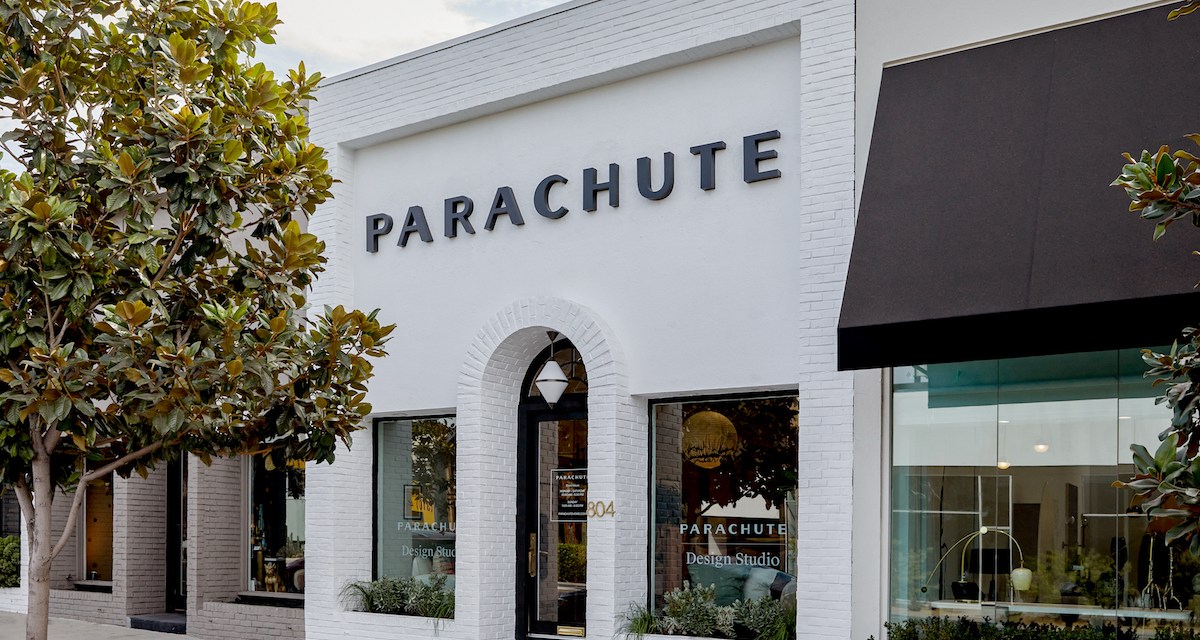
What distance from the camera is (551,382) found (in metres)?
11.6

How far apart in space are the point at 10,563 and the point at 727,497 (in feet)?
41.3

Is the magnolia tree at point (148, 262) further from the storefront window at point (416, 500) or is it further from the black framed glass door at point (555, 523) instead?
the storefront window at point (416, 500)

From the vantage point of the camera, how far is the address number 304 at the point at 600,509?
10.6 metres

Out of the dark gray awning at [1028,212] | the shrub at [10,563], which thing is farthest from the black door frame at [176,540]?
the dark gray awning at [1028,212]

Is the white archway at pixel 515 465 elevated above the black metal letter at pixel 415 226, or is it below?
below

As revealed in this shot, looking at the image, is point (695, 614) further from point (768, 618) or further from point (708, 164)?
point (708, 164)

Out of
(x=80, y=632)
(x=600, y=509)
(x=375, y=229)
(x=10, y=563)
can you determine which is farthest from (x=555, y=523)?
(x=10, y=563)

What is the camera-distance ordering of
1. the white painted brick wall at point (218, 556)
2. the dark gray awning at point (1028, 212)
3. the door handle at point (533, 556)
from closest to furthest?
the dark gray awning at point (1028, 212)
the door handle at point (533, 556)
the white painted brick wall at point (218, 556)

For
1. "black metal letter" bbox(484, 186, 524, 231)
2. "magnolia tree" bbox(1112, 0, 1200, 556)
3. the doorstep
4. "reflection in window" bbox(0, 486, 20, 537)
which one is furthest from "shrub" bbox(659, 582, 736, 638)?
"reflection in window" bbox(0, 486, 20, 537)

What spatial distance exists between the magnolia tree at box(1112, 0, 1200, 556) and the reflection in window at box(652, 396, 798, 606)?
541cm

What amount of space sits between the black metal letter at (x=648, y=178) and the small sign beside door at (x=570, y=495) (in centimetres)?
288

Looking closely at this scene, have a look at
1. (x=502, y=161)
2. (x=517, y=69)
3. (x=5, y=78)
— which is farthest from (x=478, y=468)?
(x=5, y=78)

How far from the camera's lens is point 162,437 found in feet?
25.8

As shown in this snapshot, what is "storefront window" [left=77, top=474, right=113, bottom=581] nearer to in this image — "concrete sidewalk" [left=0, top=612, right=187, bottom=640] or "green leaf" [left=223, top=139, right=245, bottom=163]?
"concrete sidewalk" [left=0, top=612, right=187, bottom=640]
